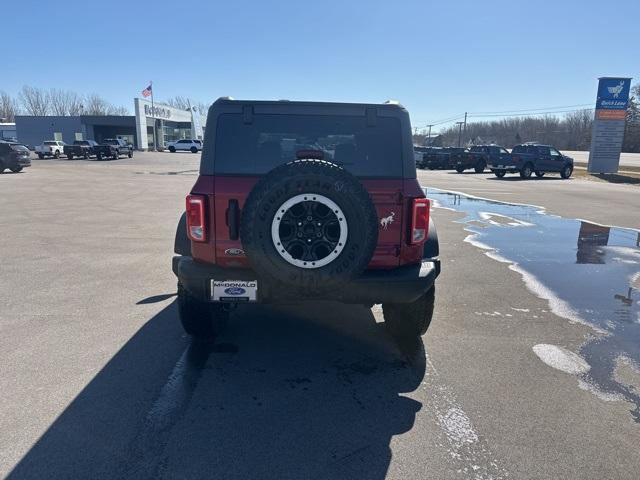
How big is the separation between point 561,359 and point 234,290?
9.76 ft

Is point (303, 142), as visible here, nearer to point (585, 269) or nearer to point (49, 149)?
point (585, 269)

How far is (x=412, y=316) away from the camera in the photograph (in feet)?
13.7

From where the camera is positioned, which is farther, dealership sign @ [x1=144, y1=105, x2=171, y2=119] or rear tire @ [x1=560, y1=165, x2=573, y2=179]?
dealership sign @ [x1=144, y1=105, x2=171, y2=119]

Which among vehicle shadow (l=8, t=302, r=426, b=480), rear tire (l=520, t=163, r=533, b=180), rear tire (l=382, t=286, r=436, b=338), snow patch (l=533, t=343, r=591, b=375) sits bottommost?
snow patch (l=533, t=343, r=591, b=375)

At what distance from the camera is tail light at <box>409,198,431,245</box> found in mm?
3639

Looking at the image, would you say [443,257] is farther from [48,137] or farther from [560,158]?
[48,137]

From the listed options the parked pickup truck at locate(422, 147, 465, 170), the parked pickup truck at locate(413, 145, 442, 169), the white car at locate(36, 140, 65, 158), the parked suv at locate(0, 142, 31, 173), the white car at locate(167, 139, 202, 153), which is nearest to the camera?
the parked suv at locate(0, 142, 31, 173)

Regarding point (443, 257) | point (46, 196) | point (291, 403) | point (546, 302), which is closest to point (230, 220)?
point (291, 403)

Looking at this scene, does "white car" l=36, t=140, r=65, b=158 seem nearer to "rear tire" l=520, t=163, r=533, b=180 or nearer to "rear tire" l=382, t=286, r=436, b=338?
"rear tire" l=520, t=163, r=533, b=180

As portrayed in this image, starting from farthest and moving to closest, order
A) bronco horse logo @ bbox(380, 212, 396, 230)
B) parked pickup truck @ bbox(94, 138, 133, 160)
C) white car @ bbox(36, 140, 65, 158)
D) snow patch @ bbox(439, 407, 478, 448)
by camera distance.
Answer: white car @ bbox(36, 140, 65, 158)
parked pickup truck @ bbox(94, 138, 133, 160)
bronco horse logo @ bbox(380, 212, 396, 230)
snow patch @ bbox(439, 407, 478, 448)

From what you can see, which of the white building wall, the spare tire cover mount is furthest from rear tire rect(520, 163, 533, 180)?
the white building wall

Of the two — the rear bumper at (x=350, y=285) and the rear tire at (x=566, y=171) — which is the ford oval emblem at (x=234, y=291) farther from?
the rear tire at (x=566, y=171)

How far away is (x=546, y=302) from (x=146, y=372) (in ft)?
15.4

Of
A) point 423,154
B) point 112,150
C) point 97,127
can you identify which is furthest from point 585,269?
point 97,127
